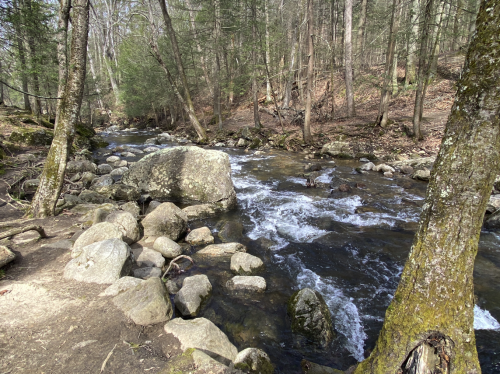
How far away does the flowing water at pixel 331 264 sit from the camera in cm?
351

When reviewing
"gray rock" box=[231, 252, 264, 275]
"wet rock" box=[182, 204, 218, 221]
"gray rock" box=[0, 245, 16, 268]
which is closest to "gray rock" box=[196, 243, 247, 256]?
"gray rock" box=[231, 252, 264, 275]

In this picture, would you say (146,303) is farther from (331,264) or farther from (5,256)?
(331,264)

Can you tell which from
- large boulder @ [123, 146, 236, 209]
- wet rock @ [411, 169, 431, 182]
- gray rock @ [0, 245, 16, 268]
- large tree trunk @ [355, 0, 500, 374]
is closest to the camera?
large tree trunk @ [355, 0, 500, 374]

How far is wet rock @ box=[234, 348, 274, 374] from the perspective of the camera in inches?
107

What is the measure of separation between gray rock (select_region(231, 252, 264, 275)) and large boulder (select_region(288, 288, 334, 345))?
1.21 metres

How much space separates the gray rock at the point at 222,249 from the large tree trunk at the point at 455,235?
3.66m

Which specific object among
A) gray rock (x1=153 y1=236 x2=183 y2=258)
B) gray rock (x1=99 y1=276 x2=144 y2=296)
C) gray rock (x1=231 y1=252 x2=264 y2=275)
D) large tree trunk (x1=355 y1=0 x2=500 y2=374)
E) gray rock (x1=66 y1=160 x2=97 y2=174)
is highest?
large tree trunk (x1=355 y1=0 x2=500 y2=374)

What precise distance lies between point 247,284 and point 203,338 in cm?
171

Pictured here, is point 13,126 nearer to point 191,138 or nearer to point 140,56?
point 191,138

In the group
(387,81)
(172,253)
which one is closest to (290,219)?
(172,253)

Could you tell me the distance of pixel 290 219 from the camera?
7.22m

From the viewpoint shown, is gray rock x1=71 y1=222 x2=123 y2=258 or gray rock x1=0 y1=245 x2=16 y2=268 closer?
gray rock x1=0 y1=245 x2=16 y2=268

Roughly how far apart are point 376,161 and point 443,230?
11.9m

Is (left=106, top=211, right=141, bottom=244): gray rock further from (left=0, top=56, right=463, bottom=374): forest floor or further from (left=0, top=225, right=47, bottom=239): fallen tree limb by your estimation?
(left=0, top=225, right=47, bottom=239): fallen tree limb
